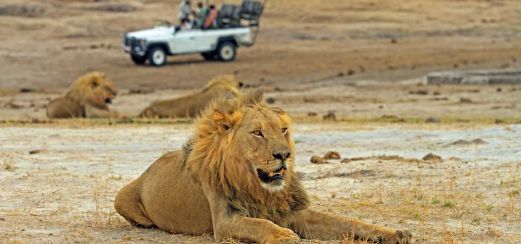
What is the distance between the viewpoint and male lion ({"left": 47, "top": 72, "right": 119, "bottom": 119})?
1945 cm

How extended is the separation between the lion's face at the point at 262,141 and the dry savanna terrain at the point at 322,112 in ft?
2.28

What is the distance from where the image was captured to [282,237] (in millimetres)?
6645

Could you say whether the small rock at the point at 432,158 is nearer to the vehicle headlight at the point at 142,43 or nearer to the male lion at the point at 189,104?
the male lion at the point at 189,104

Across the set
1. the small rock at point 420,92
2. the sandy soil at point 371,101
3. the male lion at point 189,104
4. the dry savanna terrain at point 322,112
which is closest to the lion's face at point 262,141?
the dry savanna terrain at point 322,112

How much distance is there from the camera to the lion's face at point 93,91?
19766 millimetres

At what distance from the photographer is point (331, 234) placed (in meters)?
7.10

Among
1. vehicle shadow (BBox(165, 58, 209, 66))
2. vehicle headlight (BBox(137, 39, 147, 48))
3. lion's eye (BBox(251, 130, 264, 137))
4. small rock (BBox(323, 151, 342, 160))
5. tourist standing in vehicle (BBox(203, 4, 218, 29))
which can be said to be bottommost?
vehicle shadow (BBox(165, 58, 209, 66))

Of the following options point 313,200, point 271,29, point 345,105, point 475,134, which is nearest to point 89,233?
point 313,200

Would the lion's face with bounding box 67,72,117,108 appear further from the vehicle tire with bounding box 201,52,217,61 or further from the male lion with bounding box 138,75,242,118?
the vehicle tire with bounding box 201,52,217,61

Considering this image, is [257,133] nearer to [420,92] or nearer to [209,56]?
[420,92]

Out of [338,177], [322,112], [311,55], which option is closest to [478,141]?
[338,177]

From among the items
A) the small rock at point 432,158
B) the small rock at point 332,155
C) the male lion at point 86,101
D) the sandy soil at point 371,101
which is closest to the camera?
the small rock at point 432,158

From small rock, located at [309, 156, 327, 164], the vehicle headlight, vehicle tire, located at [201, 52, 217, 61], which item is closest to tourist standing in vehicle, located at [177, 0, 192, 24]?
the vehicle headlight

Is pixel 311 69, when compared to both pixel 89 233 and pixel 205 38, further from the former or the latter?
pixel 89 233
